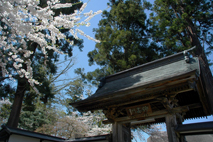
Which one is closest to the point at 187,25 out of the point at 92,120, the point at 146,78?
the point at 146,78

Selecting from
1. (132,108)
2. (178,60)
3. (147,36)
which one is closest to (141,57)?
(147,36)

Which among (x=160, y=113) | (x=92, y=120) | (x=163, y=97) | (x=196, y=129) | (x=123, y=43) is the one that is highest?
(x=123, y=43)

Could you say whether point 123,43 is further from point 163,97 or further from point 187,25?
point 163,97

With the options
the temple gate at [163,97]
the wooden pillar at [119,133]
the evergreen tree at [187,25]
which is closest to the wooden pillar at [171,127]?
the temple gate at [163,97]

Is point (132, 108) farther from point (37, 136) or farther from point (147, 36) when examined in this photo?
point (147, 36)

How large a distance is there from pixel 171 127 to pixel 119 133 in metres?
1.66

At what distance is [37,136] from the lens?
6.98 meters

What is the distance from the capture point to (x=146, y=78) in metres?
4.96

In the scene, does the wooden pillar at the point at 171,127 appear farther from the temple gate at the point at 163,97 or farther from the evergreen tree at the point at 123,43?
the evergreen tree at the point at 123,43

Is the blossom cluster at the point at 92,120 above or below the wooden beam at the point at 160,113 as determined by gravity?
above

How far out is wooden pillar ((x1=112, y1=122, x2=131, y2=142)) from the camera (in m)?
4.89

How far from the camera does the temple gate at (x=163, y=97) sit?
12.3ft

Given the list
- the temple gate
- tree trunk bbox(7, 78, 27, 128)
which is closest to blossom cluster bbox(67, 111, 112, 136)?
tree trunk bbox(7, 78, 27, 128)

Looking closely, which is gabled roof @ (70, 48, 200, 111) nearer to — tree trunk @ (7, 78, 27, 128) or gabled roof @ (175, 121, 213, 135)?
gabled roof @ (175, 121, 213, 135)
